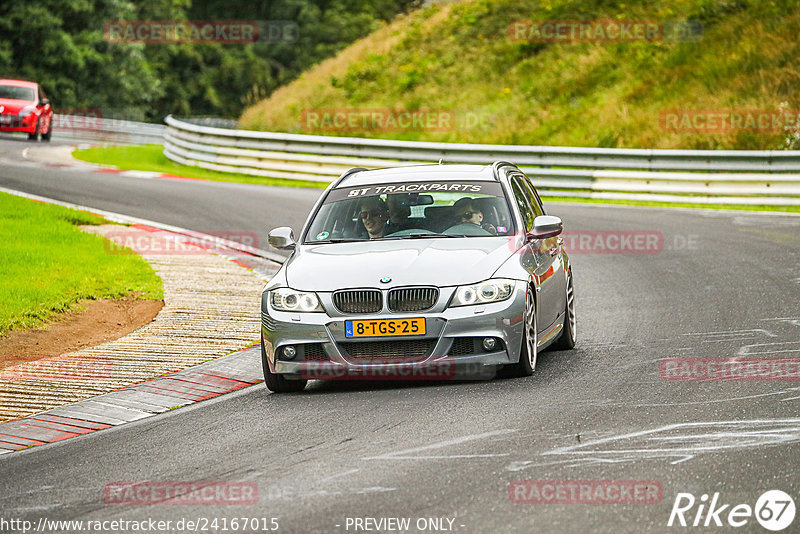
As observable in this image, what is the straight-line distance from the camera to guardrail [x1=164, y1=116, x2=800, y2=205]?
22859 millimetres

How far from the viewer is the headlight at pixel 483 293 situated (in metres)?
8.67

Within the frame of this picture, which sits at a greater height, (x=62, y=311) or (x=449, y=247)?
(x=449, y=247)

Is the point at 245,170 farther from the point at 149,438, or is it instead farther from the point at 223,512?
the point at 223,512

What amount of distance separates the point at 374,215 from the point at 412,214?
31cm

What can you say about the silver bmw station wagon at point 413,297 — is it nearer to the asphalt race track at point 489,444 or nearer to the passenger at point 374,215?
the passenger at point 374,215

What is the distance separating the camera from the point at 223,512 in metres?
5.89

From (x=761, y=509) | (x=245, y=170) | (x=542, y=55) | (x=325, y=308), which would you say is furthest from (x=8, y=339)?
(x=542, y=55)

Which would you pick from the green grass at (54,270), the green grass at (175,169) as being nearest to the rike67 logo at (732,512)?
the green grass at (54,270)

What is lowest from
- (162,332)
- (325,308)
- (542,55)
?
(162,332)

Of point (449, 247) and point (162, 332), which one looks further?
point (162, 332)

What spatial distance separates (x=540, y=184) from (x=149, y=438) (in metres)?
18.3

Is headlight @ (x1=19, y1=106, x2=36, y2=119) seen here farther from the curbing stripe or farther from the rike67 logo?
the rike67 logo

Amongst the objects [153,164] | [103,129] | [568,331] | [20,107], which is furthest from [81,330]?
[103,129]

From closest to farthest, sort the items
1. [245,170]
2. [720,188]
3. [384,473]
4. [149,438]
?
[384,473], [149,438], [720,188], [245,170]
